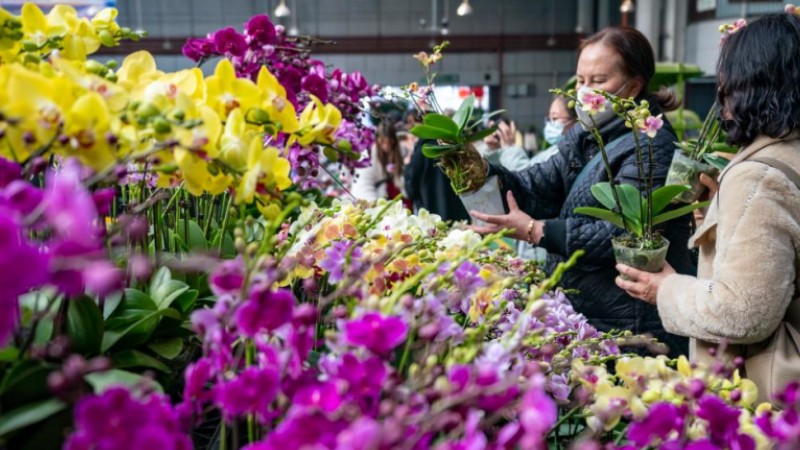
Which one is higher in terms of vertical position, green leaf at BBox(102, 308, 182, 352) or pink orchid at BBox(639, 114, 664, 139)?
pink orchid at BBox(639, 114, 664, 139)

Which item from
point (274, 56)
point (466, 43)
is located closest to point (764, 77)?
point (274, 56)

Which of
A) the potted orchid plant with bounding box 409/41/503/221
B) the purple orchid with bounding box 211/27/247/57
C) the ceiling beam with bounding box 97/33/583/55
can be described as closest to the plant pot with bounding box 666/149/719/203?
the potted orchid plant with bounding box 409/41/503/221

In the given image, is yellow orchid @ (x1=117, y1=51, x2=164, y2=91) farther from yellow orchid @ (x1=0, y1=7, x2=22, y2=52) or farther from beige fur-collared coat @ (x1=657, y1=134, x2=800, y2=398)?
beige fur-collared coat @ (x1=657, y1=134, x2=800, y2=398)

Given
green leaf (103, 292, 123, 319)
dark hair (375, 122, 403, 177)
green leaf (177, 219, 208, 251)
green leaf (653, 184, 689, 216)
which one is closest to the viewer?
green leaf (103, 292, 123, 319)

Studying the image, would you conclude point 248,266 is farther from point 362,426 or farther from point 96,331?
point 96,331

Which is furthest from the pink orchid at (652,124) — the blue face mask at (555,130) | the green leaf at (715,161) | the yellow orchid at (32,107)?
the blue face mask at (555,130)

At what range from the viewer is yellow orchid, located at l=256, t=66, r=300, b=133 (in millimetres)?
731

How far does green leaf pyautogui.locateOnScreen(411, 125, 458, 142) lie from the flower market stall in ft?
1.74

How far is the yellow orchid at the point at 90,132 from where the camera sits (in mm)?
583

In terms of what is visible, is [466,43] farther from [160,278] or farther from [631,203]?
[160,278]

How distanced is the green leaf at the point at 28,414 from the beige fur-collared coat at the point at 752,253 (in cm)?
105

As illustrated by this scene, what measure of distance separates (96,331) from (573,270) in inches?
55.6

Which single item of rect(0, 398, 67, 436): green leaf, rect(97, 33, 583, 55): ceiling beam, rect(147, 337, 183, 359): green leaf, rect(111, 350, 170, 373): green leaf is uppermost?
rect(97, 33, 583, 55): ceiling beam

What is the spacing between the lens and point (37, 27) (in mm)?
832
